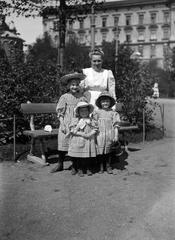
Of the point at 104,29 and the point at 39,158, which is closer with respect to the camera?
the point at 39,158

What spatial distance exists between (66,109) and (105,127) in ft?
2.19

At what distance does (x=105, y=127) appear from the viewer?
575 centimetres

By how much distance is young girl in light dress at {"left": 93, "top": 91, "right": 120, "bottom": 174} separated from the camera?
223 inches

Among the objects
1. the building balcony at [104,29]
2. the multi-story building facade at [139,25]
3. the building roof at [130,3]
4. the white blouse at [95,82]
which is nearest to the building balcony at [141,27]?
the multi-story building facade at [139,25]

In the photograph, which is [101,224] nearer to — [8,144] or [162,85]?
[8,144]

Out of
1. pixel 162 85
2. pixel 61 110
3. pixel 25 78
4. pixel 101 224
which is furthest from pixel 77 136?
pixel 162 85

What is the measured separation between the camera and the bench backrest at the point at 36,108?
6604mm

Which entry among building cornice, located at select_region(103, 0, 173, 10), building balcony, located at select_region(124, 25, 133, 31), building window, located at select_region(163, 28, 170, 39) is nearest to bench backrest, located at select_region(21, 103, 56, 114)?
building cornice, located at select_region(103, 0, 173, 10)

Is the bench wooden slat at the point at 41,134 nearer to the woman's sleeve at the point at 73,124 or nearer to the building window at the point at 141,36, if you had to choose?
the woman's sleeve at the point at 73,124

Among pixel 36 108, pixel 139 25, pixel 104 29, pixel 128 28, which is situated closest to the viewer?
pixel 36 108

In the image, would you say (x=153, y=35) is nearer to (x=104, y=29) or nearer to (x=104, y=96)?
(x=104, y=29)

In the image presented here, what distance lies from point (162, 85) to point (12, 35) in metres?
30.2

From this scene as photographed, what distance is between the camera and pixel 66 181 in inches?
208

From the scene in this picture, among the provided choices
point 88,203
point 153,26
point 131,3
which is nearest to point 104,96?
point 88,203
